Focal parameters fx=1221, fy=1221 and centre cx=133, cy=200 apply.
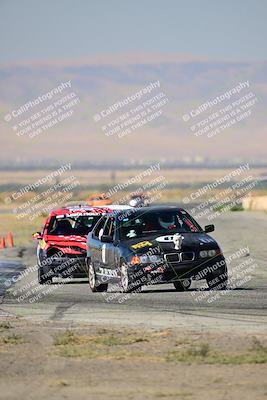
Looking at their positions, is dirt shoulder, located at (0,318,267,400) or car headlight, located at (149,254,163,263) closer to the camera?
dirt shoulder, located at (0,318,267,400)

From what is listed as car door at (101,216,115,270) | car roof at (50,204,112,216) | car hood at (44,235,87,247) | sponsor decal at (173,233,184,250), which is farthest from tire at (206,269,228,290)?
car roof at (50,204,112,216)

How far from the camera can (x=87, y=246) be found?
885 inches

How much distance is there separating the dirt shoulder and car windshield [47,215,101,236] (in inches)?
357

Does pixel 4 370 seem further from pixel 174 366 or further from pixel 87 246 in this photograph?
pixel 87 246

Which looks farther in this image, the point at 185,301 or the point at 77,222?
the point at 77,222

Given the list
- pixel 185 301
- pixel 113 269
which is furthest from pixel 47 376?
pixel 113 269

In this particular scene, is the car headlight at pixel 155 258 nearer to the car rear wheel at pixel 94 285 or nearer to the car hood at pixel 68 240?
the car rear wheel at pixel 94 285

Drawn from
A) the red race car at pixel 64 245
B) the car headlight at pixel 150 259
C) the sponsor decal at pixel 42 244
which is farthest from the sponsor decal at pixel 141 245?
the sponsor decal at pixel 42 244

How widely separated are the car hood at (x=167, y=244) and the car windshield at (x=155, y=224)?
286mm

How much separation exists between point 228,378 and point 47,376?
166cm

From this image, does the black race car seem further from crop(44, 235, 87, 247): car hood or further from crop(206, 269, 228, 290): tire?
crop(44, 235, 87, 247): car hood

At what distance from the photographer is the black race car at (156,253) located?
2003 cm

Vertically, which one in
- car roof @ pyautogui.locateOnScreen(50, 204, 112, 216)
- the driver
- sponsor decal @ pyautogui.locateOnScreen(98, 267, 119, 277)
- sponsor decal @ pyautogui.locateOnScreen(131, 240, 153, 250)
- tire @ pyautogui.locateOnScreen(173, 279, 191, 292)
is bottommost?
tire @ pyautogui.locateOnScreen(173, 279, 191, 292)

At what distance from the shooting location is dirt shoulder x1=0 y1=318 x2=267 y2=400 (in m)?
10.3
